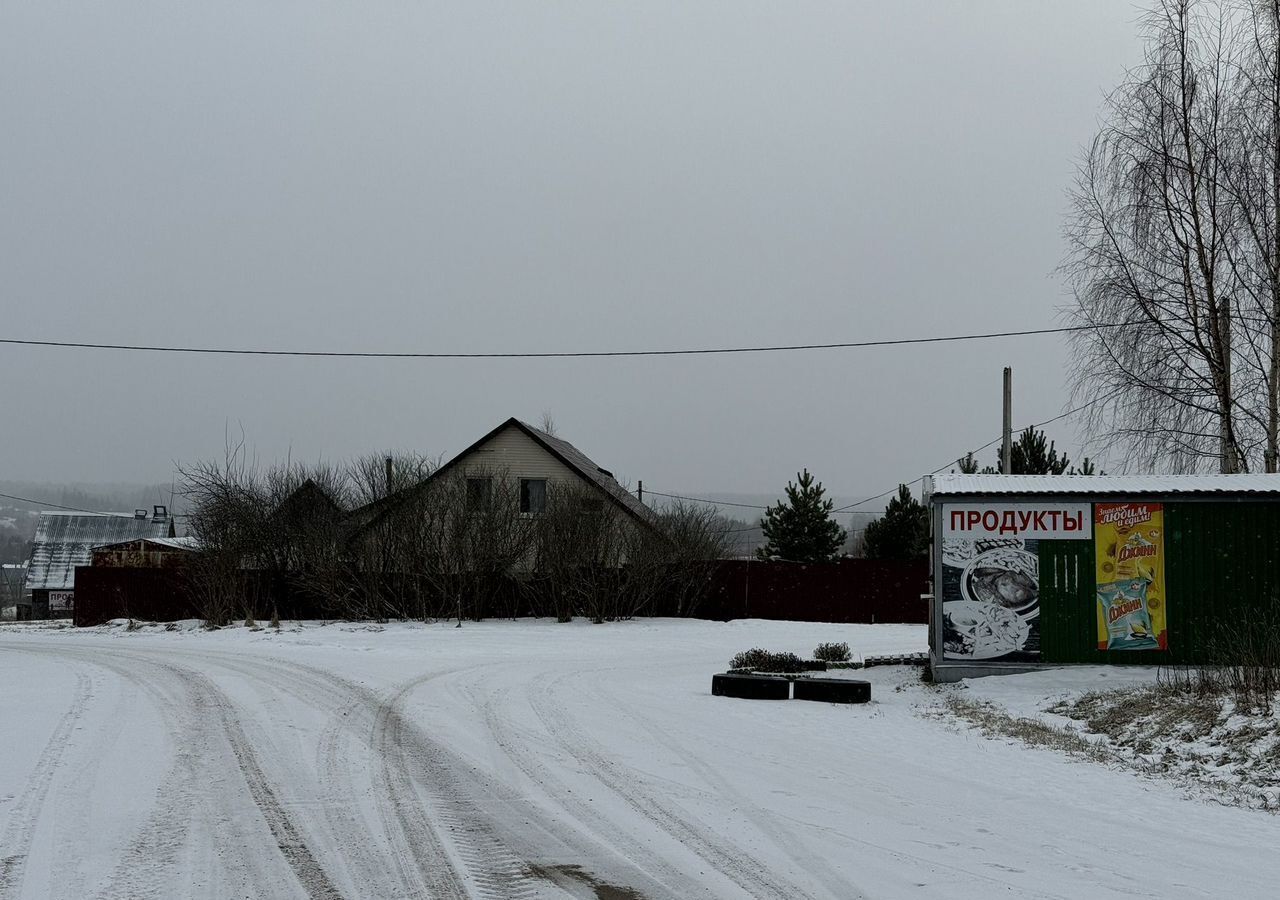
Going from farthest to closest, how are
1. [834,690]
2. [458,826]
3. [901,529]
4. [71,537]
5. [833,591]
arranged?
1. [71,537]
2. [901,529]
3. [833,591]
4. [834,690]
5. [458,826]

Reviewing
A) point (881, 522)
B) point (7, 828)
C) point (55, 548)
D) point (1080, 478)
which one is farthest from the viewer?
point (55, 548)

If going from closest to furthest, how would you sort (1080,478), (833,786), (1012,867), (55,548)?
(1012,867), (833,786), (1080,478), (55,548)

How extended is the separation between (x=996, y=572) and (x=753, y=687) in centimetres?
394

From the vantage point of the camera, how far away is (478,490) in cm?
2906

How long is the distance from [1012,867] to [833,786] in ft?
7.80

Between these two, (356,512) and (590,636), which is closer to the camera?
A: (590,636)

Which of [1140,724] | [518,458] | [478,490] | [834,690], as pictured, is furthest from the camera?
[518,458]

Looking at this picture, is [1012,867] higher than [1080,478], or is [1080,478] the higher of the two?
[1080,478]

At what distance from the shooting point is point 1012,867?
6090 mm

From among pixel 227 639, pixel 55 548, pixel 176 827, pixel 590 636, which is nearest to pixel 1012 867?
pixel 176 827

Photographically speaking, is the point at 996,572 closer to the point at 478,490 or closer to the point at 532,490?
the point at 478,490

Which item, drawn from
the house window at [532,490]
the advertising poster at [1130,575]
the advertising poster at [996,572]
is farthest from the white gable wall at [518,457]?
the advertising poster at [1130,575]

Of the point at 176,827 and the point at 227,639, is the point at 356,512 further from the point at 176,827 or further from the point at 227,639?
the point at 176,827

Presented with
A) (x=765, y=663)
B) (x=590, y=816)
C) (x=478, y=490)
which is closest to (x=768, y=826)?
(x=590, y=816)
